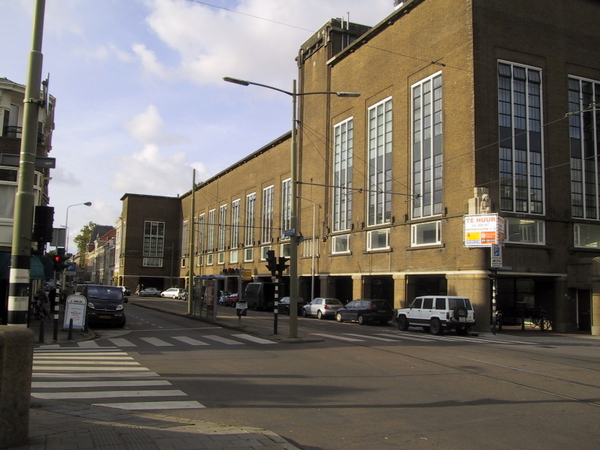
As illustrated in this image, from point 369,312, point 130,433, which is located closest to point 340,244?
point 369,312

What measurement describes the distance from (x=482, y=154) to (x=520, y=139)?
11.1 ft

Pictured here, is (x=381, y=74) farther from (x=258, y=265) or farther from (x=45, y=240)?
(x=45, y=240)

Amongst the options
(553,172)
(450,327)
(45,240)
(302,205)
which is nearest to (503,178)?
(553,172)

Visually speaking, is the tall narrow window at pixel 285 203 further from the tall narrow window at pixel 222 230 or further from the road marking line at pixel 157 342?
the road marking line at pixel 157 342

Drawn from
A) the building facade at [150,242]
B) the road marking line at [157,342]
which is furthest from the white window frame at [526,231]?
the building facade at [150,242]

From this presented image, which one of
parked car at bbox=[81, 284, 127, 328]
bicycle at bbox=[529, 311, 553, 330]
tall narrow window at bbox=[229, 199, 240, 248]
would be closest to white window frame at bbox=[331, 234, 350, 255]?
bicycle at bbox=[529, 311, 553, 330]

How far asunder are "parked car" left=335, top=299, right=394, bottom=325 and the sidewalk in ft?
82.9

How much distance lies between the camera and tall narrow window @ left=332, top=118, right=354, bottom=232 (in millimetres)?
44500

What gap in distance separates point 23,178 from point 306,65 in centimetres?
4935

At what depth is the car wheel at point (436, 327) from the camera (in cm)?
2539

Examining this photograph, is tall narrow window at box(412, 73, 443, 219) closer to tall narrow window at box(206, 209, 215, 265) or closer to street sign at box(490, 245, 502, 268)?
street sign at box(490, 245, 502, 268)

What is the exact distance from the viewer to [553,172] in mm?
32625

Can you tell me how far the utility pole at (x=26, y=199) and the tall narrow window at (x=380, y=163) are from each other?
32.3 metres

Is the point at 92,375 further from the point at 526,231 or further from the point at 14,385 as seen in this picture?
the point at 526,231
